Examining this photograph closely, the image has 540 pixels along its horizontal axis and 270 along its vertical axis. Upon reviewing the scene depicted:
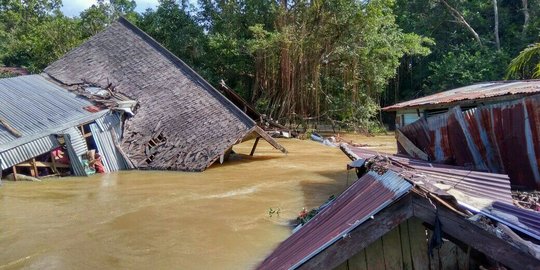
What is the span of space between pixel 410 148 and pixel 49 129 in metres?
9.83

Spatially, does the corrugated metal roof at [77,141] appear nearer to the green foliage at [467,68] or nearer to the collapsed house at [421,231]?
the collapsed house at [421,231]

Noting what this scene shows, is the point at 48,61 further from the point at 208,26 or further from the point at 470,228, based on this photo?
the point at 470,228

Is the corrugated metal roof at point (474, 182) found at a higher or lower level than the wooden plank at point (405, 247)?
higher

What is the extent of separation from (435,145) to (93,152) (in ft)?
32.9

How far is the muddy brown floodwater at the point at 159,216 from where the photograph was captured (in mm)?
6949

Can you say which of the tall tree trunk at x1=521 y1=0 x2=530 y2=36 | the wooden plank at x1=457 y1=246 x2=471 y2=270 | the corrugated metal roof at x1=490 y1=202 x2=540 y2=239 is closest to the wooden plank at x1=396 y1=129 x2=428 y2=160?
the wooden plank at x1=457 y1=246 x2=471 y2=270

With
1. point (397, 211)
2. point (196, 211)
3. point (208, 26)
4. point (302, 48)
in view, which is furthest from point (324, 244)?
point (208, 26)

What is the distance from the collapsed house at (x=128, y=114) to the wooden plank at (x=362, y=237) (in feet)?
34.3

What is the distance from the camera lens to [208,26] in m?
27.1

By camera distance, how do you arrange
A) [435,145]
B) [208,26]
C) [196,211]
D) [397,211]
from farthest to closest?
[208,26] → [196,211] → [435,145] → [397,211]

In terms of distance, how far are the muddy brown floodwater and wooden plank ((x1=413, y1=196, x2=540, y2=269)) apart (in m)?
3.65

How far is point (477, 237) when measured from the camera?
329 cm

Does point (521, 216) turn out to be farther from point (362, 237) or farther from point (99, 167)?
point (99, 167)

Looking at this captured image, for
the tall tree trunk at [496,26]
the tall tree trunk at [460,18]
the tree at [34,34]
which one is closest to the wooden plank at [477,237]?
the tall tree trunk at [496,26]
